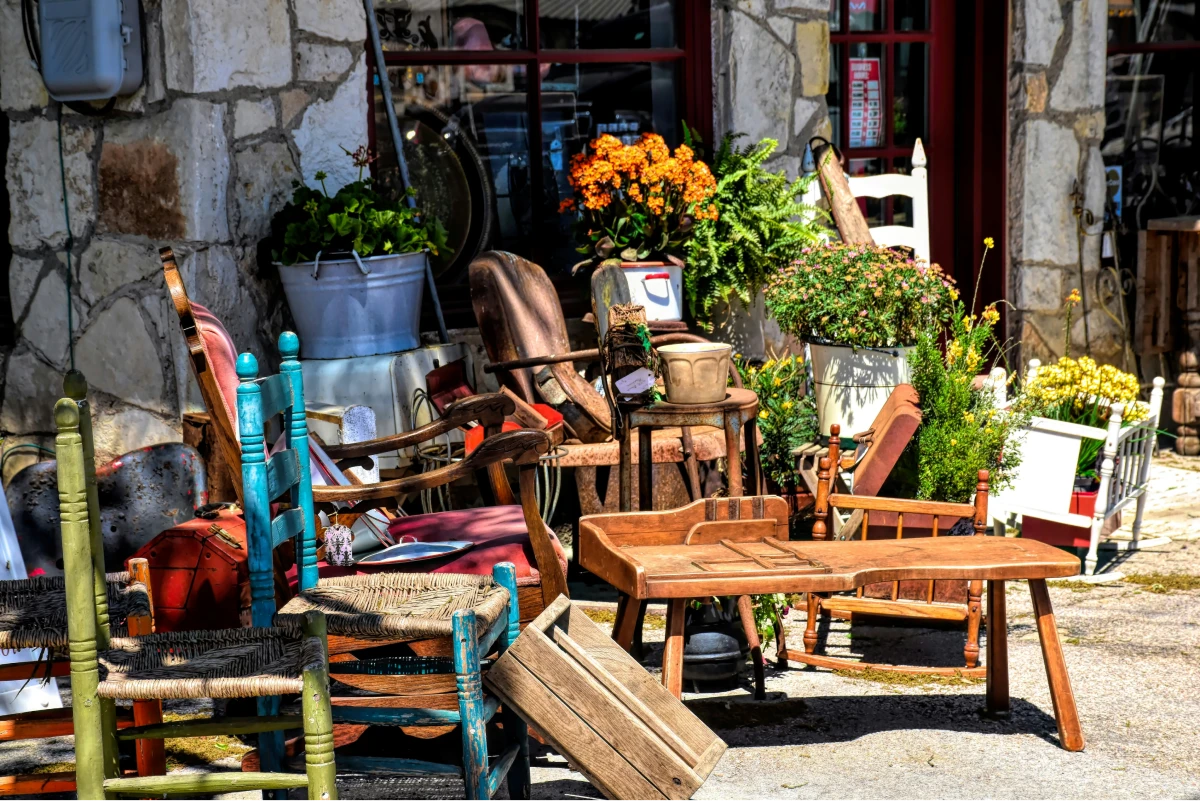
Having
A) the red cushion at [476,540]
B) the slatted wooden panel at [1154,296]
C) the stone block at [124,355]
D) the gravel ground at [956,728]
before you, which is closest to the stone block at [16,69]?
the stone block at [124,355]

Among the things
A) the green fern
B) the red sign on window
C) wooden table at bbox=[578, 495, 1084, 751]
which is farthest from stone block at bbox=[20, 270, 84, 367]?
the red sign on window

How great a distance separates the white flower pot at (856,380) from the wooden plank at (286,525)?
2.50 meters

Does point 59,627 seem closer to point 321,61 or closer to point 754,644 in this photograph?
point 754,644

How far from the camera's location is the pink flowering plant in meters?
4.92

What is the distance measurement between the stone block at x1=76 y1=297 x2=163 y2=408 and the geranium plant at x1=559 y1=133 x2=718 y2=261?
5.54 ft

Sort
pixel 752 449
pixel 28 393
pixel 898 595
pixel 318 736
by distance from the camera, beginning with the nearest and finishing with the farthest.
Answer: pixel 318 736 → pixel 898 595 → pixel 752 449 → pixel 28 393

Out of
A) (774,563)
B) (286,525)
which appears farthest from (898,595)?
(286,525)

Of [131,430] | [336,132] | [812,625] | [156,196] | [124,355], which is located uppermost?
[336,132]

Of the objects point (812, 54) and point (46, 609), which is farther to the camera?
point (812, 54)

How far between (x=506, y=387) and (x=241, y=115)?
4.28ft

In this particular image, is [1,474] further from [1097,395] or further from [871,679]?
[1097,395]

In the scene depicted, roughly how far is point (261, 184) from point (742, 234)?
6.08 ft

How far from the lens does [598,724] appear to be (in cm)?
279

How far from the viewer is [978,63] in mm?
6434
